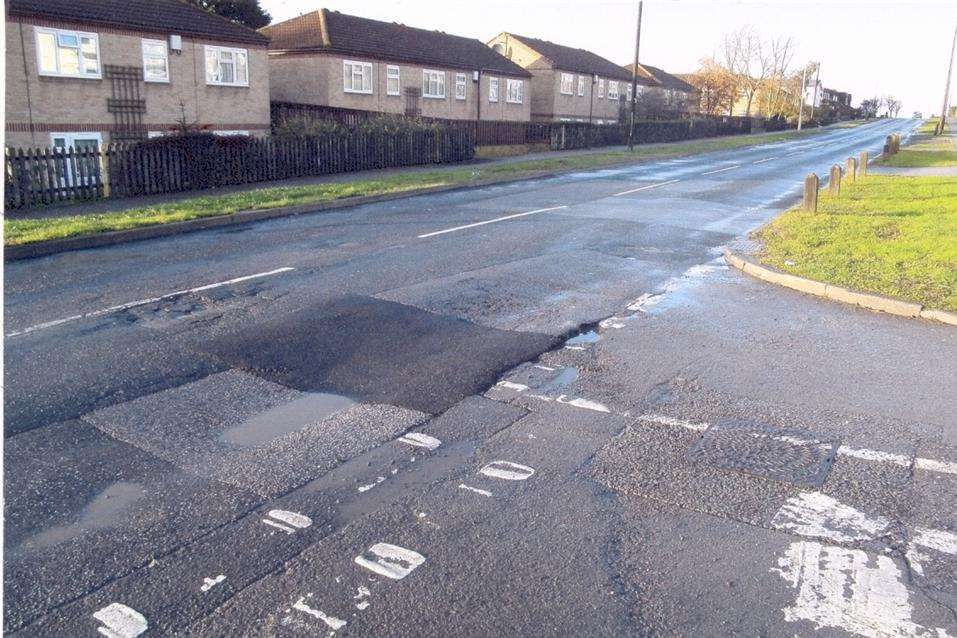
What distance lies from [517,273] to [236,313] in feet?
12.2

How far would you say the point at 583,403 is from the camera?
223 inches

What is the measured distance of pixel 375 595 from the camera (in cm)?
337

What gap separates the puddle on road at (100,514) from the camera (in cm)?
381

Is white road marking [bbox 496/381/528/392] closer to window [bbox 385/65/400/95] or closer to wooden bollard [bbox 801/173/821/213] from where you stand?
wooden bollard [bbox 801/173/821/213]

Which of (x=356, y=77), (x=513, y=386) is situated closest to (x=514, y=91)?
(x=356, y=77)

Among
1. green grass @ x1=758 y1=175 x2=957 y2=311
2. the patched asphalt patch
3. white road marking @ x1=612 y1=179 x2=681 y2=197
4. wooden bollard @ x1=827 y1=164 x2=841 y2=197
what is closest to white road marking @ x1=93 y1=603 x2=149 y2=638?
the patched asphalt patch

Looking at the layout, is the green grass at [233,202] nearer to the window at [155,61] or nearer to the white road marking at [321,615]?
the white road marking at [321,615]

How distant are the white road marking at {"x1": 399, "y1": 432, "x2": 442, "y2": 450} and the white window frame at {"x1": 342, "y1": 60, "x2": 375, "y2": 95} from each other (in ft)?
110

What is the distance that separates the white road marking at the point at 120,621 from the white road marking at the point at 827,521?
2992 mm

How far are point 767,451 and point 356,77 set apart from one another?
34801mm

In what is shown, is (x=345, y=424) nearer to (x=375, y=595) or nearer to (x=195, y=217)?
(x=375, y=595)

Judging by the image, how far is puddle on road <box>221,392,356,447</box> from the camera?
501 centimetres

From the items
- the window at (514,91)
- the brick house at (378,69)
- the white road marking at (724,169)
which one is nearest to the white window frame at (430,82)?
the brick house at (378,69)

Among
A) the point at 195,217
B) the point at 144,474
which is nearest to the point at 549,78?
the point at 195,217
